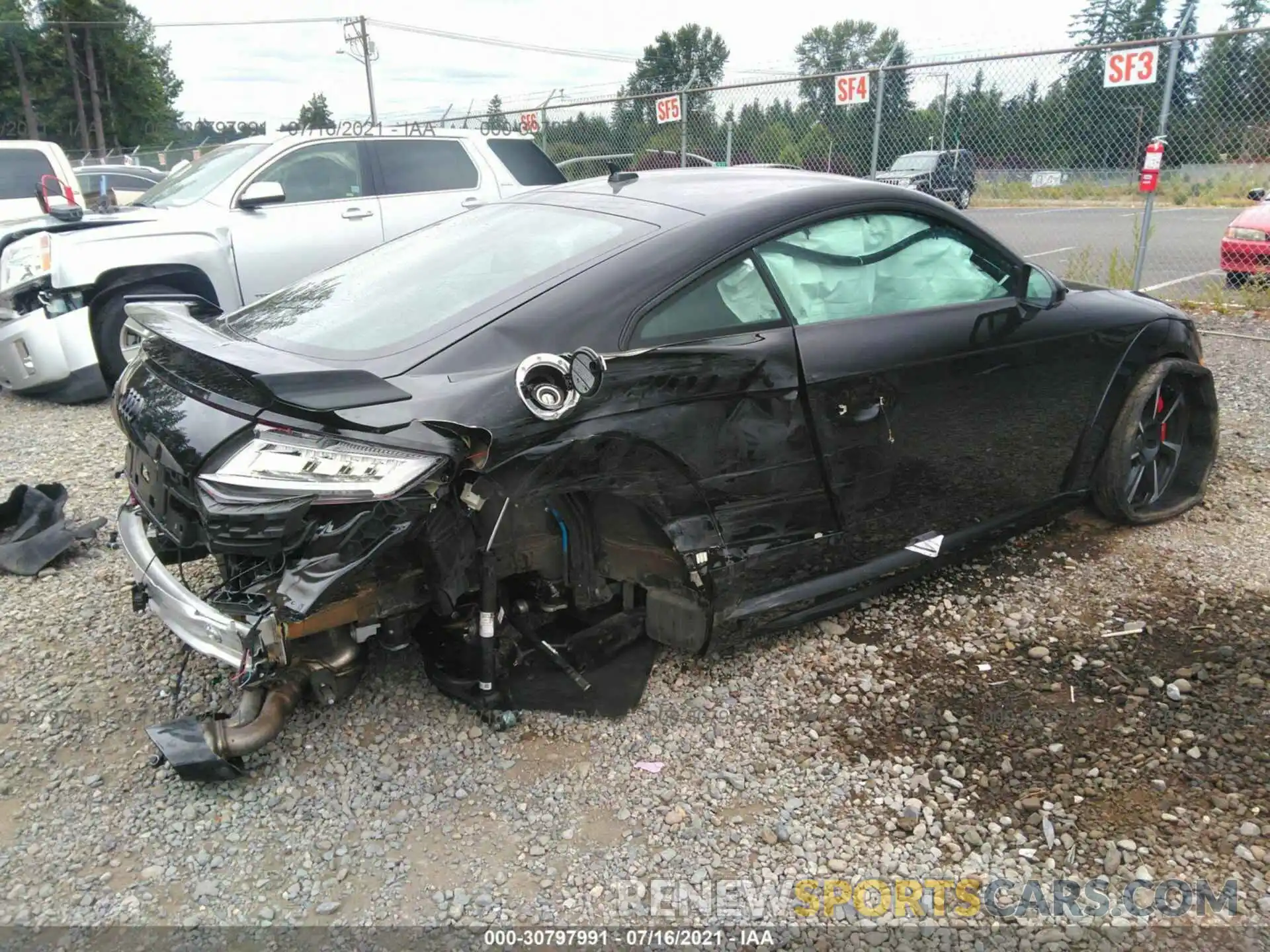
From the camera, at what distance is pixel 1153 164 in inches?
285

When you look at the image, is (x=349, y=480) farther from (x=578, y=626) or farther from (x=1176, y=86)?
(x=1176, y=86)

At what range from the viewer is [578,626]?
9.45 ft

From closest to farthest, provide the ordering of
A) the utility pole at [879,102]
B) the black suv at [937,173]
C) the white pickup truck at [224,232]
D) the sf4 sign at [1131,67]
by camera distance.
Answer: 1. the white pickup truck at [224,232]
2. the sf4 sign at [1131,67]
3. the utility pole at [879,102]
4. the black suv at [937,173]

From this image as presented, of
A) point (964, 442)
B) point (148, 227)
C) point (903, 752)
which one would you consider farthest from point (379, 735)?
point (148, 227)

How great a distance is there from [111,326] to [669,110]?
747 centimetres

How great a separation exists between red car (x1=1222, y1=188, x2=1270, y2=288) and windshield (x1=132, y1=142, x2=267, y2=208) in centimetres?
890

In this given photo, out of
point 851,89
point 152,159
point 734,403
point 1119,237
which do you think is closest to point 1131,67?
point 851,89

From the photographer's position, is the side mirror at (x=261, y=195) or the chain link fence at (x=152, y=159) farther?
the chain link fence at (x=152, y=159)

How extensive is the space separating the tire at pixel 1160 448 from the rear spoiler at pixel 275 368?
308cm

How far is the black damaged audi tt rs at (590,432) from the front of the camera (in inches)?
83.7

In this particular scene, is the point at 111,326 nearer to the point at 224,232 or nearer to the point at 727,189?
the point at 224,232

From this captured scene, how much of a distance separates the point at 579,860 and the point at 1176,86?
351 inches

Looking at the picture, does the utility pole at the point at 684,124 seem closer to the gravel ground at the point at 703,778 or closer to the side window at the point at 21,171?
the side window at the point at 21,171

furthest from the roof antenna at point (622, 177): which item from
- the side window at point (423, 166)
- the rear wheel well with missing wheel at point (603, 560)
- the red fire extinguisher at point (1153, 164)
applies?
the red fire extinguisher at point (1153, 164)
